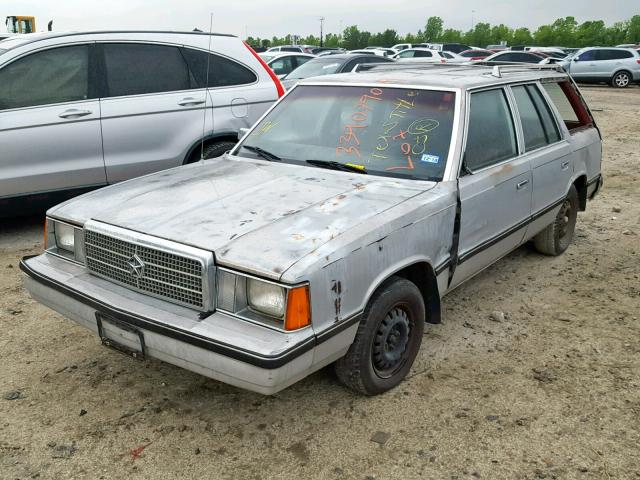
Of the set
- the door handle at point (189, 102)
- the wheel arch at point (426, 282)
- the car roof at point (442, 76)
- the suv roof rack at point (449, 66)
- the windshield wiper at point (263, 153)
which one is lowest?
the wheel arch at point (426, 282)

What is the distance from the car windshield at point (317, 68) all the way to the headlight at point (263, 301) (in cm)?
986

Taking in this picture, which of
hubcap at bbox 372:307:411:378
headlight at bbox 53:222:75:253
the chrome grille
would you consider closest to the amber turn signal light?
the chrome grille

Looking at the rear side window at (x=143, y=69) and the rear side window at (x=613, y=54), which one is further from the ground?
the rear side window at (x=613, y=54)

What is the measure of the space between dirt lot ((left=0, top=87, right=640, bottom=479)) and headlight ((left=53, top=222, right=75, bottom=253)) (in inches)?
27.7

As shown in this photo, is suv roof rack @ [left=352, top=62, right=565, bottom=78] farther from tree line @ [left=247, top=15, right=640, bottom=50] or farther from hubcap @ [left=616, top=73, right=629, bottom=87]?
tree line @ [left=247, top=15, right=640, bottom=50]

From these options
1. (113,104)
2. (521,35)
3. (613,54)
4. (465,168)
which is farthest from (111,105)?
(521,35)

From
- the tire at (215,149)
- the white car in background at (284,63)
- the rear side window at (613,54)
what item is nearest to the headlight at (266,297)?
the tire at (215,149)

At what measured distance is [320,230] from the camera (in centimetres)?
291

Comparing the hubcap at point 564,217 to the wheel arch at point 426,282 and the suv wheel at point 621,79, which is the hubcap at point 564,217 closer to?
the wheel arch at point 426,282

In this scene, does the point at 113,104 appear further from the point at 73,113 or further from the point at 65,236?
the point at 65,236

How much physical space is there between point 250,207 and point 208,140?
3251 mm

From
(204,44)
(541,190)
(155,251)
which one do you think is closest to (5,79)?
(204,44)

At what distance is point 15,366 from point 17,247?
7.40 feet

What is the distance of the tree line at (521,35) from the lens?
83812 mm
